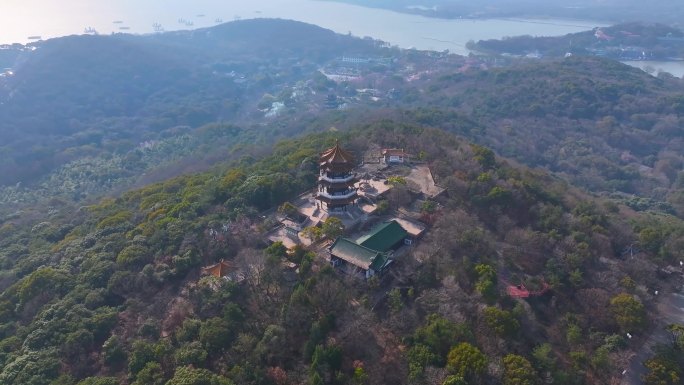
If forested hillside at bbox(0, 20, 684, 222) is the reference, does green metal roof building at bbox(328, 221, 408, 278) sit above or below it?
above

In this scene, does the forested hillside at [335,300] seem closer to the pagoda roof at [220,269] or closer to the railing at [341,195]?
the pagoda roof at [220,269]

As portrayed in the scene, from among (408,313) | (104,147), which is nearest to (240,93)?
(104,147)

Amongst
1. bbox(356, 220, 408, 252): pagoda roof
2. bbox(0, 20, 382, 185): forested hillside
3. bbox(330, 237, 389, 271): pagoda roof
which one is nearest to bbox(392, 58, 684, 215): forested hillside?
bbox(356, 220, 408, 252): pagoda roof

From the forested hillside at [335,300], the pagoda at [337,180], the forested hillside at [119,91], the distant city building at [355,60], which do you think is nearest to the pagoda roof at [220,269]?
the forested hillside at [335,300]

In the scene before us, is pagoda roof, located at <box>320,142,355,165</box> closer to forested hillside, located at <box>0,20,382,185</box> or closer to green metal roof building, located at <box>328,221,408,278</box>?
green metal roof building, located at <box>328,221,408,278</box>

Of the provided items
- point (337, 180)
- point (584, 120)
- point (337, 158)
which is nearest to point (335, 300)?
point (337, 180)

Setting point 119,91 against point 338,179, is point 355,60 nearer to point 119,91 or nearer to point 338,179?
point 119,91
